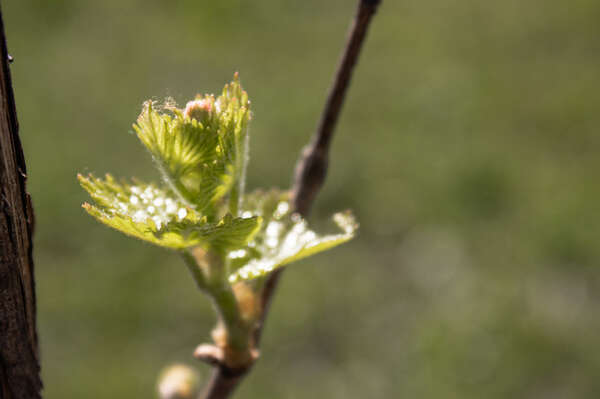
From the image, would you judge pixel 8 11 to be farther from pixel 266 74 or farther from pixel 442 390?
pixel 442 390

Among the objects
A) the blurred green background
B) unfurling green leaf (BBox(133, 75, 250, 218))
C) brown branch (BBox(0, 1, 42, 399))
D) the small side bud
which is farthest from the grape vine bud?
the blurred green background

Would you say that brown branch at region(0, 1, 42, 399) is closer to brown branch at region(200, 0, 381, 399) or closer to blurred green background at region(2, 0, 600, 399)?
brown branch at region(200, 0, 381, 399)

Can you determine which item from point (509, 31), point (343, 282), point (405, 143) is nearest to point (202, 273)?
point (343, 282)

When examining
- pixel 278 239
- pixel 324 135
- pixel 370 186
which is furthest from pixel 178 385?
pixel 370 186

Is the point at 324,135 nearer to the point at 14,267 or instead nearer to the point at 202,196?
the point at 202,196

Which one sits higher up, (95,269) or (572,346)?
(95,269)

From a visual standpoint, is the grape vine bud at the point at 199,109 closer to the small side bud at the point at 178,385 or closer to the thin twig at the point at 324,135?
the thin twig at the point at 324,135

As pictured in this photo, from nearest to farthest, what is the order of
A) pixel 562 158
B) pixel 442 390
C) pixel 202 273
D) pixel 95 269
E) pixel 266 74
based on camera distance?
pixel 202 273 → pixel 442 390 → pixel 95 269 → pixel 562 158 → pixel 266 74
